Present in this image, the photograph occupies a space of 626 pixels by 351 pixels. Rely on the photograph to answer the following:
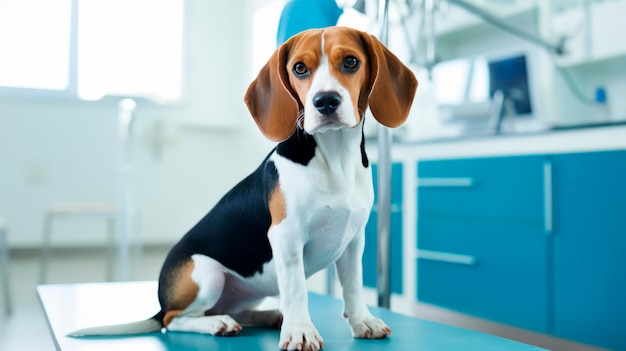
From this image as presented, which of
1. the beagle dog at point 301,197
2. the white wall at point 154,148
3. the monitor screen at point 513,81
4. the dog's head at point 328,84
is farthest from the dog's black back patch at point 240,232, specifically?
the white wall at point 154,148

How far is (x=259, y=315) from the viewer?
3.60ft

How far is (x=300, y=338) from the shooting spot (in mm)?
860

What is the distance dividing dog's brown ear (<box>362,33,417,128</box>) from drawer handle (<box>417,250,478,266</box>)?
1.56 meters

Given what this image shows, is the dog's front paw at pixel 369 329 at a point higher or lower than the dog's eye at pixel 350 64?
lower

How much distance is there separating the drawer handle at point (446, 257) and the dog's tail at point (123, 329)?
155cm

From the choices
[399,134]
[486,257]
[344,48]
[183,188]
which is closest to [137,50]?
[183,188]

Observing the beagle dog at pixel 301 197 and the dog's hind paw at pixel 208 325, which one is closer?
the beagle dog at pixel 301 197

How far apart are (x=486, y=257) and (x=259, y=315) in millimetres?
1379

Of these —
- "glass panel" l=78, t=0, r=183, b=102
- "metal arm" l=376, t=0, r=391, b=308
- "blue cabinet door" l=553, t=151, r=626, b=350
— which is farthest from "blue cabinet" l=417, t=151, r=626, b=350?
"glass panel" l=78, t=0, r=183, b=102

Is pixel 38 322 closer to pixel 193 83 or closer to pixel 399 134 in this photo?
pixel 399 134

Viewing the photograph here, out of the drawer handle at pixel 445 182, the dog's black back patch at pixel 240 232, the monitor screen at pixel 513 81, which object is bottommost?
the dog's black back patch at pixel 240 232

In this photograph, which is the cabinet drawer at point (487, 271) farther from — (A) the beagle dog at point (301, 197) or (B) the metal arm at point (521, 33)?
(A) the beagle dog at point (301, 197)

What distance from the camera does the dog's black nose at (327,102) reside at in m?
0.80

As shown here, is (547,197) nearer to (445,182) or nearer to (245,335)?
(445,182)
